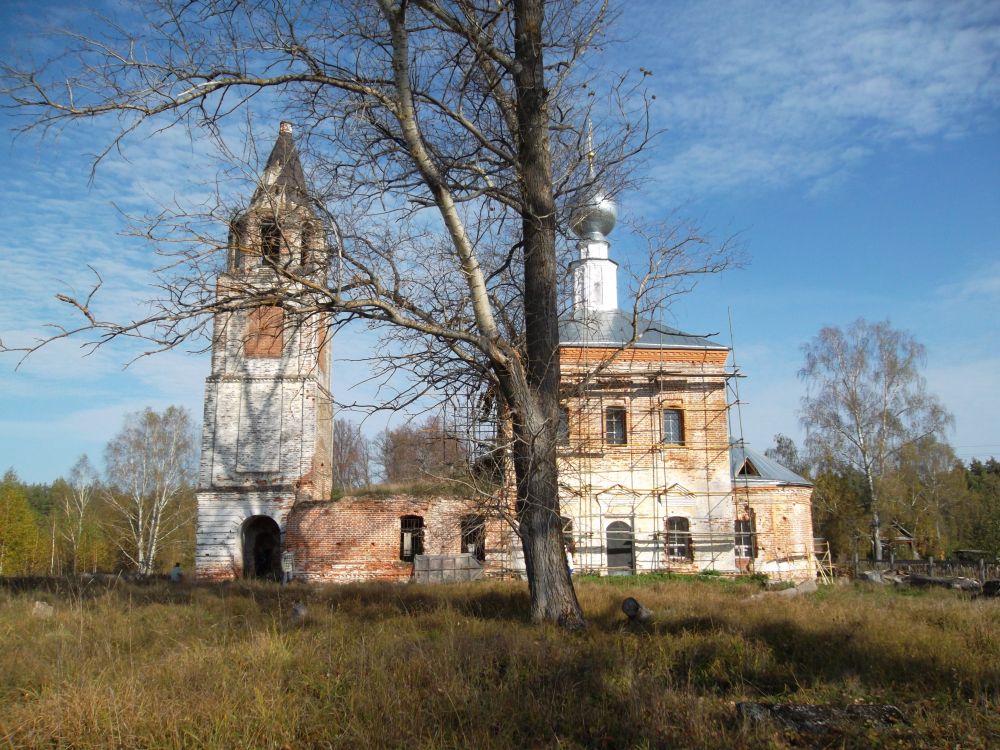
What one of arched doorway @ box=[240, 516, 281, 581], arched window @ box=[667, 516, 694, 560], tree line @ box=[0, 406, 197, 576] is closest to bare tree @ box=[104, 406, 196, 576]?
tree line @ box=[0, 406, 197, 576]

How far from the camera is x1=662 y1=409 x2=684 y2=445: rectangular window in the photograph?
75.5 feet

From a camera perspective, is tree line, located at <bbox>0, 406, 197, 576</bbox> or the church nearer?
the church

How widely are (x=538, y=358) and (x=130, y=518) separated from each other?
3045 centimetres

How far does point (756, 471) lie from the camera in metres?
25.5

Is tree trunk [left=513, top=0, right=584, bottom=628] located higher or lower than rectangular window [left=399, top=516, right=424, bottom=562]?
higher

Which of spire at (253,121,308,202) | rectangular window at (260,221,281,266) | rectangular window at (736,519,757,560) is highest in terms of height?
spire at (253,121,308,202)

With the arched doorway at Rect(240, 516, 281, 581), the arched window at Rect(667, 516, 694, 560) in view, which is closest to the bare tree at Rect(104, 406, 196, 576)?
the arched doorway at Rect(240, 516, 281, 581)

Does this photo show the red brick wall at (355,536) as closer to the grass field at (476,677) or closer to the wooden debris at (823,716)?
the grass field at (476,677)

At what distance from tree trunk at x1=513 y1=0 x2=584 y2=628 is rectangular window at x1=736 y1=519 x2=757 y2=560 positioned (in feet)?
57.0

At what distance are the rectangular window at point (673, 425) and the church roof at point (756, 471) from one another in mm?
2548

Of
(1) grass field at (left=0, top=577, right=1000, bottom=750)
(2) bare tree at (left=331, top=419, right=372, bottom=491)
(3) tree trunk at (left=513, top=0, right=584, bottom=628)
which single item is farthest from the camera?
(2) bare tree at (left=331, top=419, right=372, bottom=491)

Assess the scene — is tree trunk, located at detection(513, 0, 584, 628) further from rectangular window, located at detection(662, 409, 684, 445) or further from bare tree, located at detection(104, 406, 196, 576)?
bare tree, located at detection(104, 406, 196, 576)

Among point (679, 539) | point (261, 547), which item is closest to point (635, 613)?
point (679, 539)

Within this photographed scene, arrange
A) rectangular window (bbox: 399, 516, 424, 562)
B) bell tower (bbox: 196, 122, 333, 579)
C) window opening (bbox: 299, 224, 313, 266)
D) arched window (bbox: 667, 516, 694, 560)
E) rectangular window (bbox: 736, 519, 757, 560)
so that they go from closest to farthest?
window opening (bbox: 299, 224, 313, 266) < bell tower (bbox: 196, 122, 333, 579) < rectangular window (bbox: 399, 516, 424, 562) < arched window (bbox: 667, 516, 694, 560) < rectangular window (bbox: 736, 519, 757, 560)
